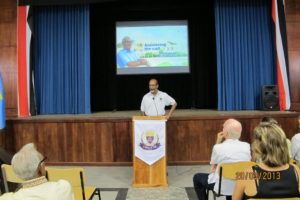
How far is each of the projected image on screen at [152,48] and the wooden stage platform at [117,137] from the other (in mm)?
1809

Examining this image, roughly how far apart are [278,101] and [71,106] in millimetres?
3993

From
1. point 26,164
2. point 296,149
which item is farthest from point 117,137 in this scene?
point 26,164

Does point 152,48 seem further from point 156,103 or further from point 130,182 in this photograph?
point 130,182

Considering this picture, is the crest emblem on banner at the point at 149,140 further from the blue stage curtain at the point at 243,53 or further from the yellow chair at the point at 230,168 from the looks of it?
the blue stage curtain at the point at 243,53

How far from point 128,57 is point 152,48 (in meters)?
0.54

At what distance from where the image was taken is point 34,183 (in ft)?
5.84

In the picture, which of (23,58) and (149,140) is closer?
(149,140)

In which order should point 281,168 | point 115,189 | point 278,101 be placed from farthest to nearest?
1. point 278,101
2. point 115,189
3. point 281,168

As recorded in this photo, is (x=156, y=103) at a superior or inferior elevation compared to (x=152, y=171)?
superior

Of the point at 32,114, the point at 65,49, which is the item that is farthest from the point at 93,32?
the point at 32,114

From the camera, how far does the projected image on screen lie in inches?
285

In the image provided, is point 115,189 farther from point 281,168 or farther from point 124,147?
point 281,168

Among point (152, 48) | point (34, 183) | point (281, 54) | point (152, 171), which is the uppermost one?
point (152, 48)

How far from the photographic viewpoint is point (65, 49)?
6957 mm
